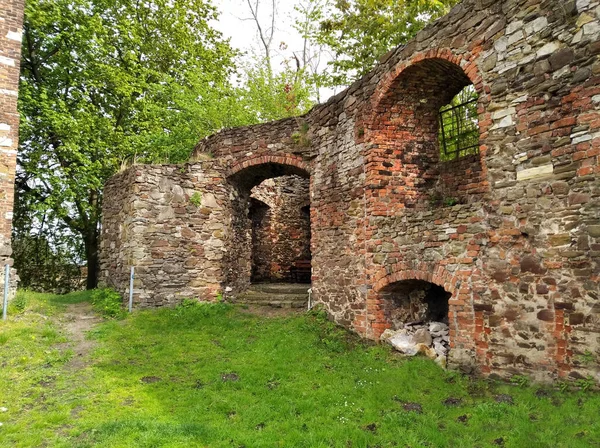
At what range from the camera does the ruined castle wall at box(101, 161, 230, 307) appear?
9.56m

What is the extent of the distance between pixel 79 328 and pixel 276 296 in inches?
169

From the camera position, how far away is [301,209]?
1448 cm

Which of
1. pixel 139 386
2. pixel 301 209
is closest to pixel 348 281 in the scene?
pixel 139 386

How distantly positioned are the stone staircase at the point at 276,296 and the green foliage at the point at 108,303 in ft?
8.84

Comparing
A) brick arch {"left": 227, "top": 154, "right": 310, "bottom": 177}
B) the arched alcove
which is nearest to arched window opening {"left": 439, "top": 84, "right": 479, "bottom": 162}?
the arched alcove

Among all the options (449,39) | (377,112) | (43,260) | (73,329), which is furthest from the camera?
(43,260)

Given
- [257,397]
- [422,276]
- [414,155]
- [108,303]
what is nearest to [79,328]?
[108,303]

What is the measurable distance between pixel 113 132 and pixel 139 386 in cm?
1061

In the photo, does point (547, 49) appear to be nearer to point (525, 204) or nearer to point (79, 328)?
point (525, 204)

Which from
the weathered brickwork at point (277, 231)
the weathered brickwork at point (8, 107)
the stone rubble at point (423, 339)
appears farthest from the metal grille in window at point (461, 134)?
the weathered brickwork at point (8, 107)

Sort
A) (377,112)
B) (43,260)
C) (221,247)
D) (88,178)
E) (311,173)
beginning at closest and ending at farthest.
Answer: (377,112) → (311,173) → (221,247) → (88,178) → (43,260)

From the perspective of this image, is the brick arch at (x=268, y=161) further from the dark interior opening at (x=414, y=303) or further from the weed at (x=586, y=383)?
the weed at (x=586, y=383)

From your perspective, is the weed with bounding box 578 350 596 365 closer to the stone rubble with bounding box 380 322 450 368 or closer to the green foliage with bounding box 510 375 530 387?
the green foliage with bounding box 510 375 530 387

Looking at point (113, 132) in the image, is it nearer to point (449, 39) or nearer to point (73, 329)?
point (73, 329)
